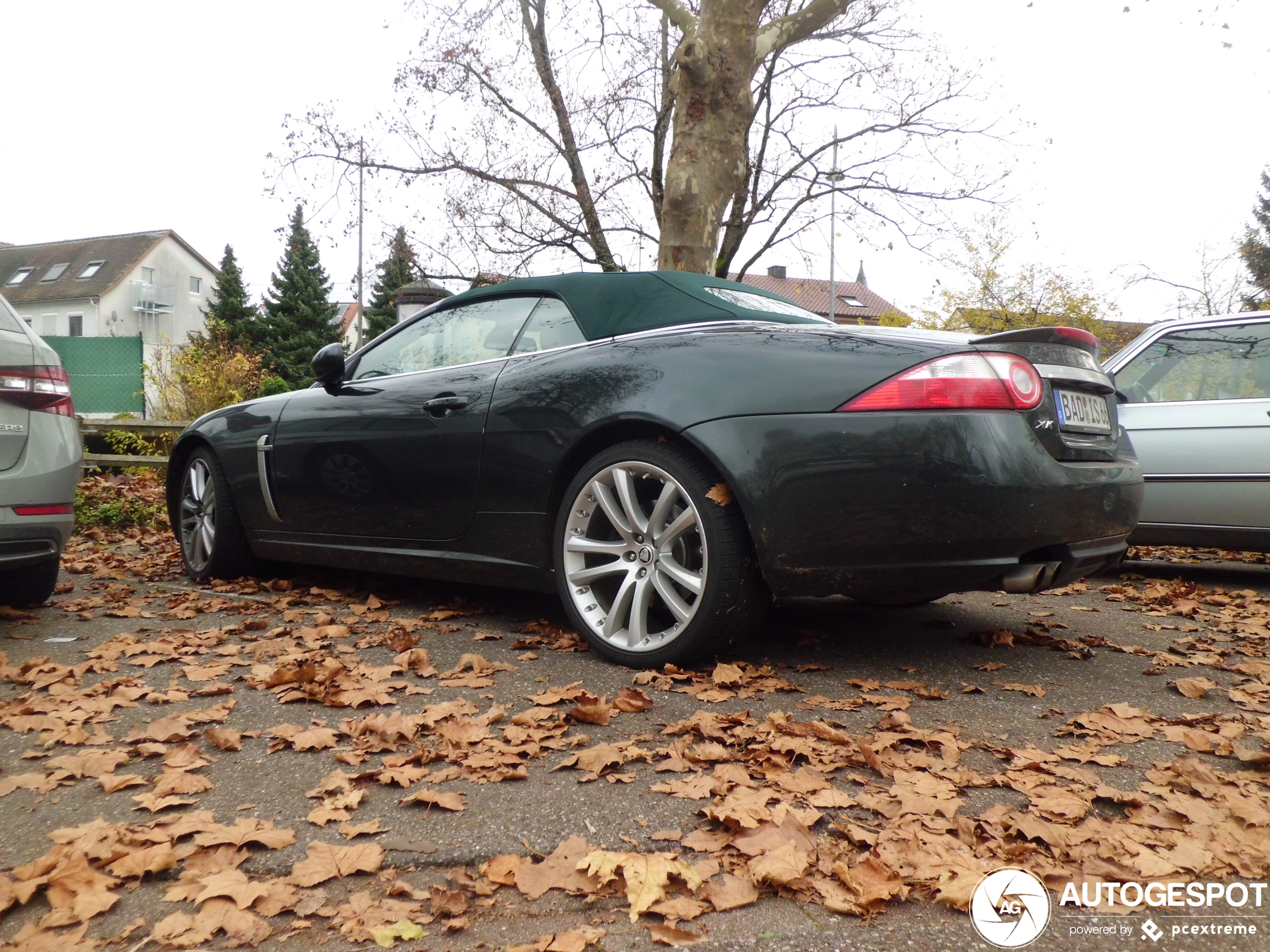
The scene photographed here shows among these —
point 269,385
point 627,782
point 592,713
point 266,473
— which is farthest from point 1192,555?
point 269,385

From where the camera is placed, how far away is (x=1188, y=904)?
6.13ft

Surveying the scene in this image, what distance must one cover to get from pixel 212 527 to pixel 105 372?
2068cm

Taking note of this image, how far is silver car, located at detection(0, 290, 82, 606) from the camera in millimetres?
3986

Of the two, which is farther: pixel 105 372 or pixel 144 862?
pixel 105 372

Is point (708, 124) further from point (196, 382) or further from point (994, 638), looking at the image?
point (196, 382)

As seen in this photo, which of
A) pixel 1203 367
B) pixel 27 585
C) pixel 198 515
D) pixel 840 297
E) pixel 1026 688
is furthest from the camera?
pixel 840 297

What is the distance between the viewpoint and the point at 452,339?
4480 mm

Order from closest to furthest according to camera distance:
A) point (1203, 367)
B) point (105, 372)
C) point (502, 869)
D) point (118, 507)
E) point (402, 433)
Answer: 1. point (502, 869)
2. point (402, 433)
3. point (1203, 367)
4. point (118, 507)
5. point (105, 372)

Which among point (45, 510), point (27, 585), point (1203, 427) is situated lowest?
point (27, 585)

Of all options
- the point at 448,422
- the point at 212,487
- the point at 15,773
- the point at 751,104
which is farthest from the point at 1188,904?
the point at 751,104

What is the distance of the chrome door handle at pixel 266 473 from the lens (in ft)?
16.5

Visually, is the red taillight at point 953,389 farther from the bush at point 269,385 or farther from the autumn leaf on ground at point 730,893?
the bush at point 269,385

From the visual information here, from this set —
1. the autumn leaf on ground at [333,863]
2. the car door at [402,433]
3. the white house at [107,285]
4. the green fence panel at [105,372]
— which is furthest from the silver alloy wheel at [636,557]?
the white house at [107,285]

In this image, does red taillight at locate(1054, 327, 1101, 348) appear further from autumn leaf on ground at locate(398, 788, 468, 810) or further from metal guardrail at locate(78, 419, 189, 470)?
metal guardrail at locate(78, 419, 189, 470)
